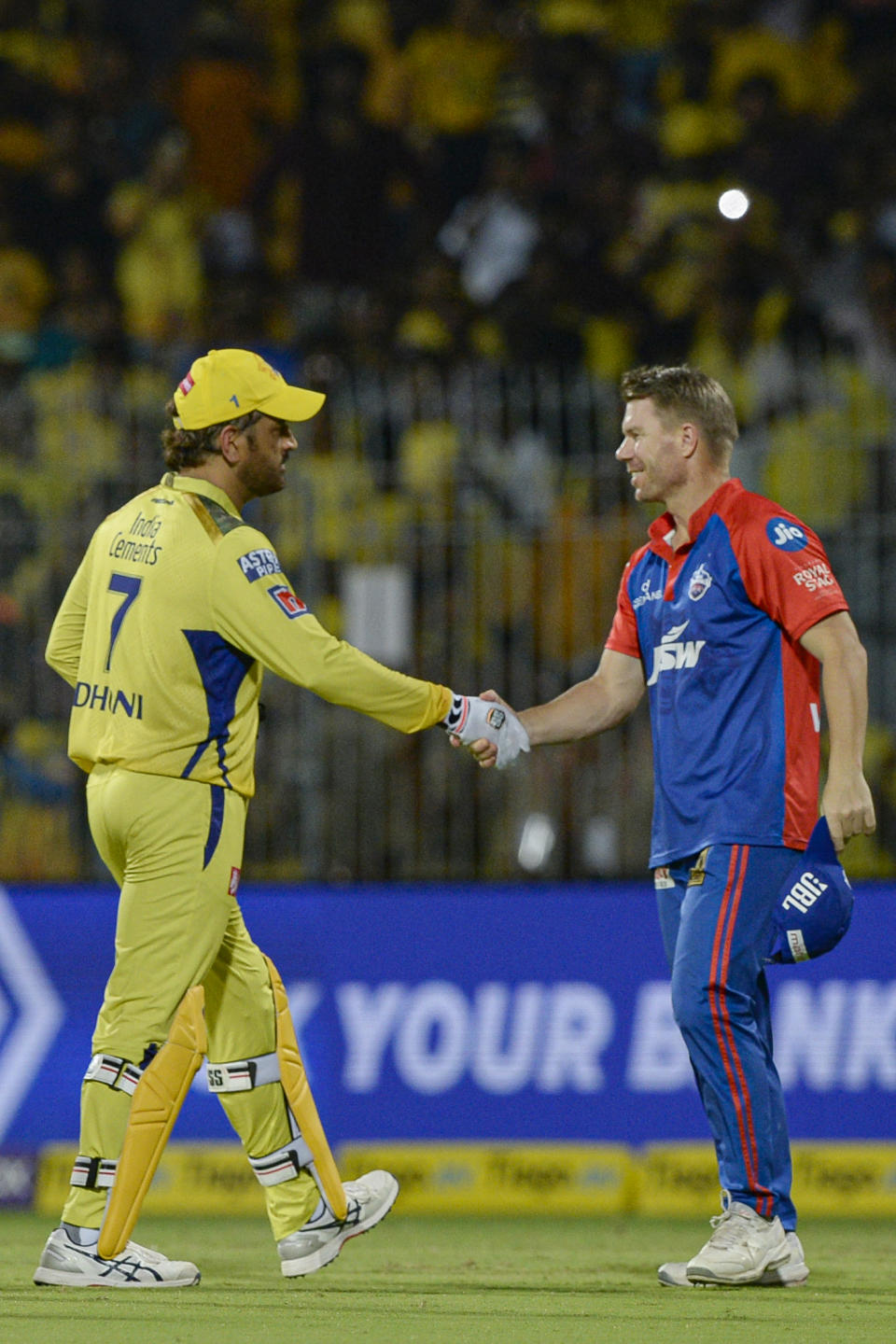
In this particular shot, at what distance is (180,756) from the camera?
18.8ft

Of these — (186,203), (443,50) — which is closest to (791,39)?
(443,50)

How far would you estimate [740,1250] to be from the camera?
5762mm

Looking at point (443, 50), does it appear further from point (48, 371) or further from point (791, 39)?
point (48, 371)

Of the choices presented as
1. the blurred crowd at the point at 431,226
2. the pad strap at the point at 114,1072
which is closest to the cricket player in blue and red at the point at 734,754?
the pad strap at the point at 114,1072

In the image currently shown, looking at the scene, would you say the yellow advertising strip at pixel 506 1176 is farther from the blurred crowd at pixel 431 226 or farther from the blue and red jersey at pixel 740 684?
the blue and red jersey at pixel 740 684

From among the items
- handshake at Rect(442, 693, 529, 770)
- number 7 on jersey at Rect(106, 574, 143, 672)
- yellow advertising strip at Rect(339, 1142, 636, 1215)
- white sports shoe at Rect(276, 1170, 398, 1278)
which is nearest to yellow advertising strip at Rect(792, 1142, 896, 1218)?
yellow advertising strip at Rect(339, 1142, 636, 1215)

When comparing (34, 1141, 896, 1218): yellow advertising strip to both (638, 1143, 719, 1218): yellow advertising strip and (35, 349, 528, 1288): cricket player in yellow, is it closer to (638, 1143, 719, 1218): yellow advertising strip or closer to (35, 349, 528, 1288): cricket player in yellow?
(638, 1143, 719, 1218): yellow advertising strip

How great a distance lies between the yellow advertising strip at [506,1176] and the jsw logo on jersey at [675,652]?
9.94 feet

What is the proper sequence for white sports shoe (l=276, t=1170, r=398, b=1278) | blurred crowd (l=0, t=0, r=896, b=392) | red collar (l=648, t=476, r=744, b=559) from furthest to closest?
blurred crowd (l=0, t=0, r=896, b=392)
red collar (l=648, t=476, r=744, b=559)
white sports shoe (l=276, t=1170, r=398, b=1278)

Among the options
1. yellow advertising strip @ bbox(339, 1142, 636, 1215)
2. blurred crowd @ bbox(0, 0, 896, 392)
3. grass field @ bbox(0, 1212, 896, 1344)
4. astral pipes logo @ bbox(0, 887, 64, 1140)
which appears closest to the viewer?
grass field @ bbox(0, 1212, 896, 1344)

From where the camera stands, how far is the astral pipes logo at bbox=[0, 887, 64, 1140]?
909 centimetres

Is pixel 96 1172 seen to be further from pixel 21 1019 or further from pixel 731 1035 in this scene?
pixel 21 1019

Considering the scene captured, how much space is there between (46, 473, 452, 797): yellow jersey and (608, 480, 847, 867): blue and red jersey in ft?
2.39

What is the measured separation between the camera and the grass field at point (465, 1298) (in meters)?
4.84
